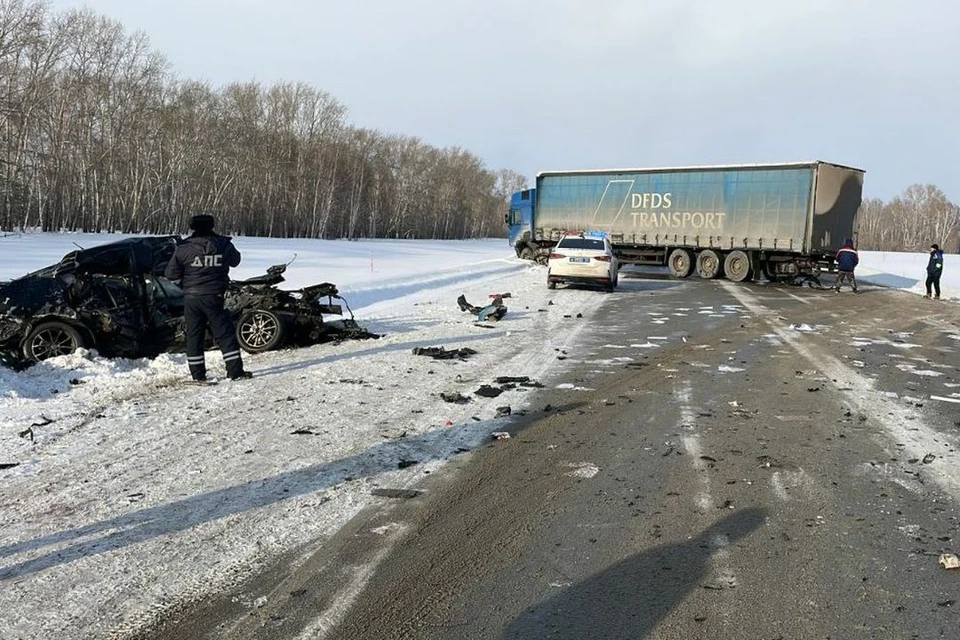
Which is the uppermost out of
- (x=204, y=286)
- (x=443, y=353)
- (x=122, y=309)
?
(x=204, y=286)

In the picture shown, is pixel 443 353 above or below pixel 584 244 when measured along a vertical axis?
below

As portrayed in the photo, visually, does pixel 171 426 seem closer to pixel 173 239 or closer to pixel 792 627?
pixel 173 239

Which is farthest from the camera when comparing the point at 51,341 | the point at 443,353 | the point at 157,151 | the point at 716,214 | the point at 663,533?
the point at 157,151

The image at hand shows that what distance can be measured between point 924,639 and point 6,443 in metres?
6.01

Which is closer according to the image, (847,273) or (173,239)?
(173,239)

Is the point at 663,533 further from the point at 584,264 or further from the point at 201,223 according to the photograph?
the point at 584,264

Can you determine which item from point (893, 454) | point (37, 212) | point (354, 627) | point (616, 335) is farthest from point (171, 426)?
point (37, 212)

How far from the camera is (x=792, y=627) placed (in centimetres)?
294

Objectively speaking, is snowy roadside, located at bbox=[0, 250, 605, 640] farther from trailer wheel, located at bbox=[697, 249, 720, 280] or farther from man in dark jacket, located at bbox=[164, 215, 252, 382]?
trailer wheel, located at bbox=[697, 249, 720, 280]

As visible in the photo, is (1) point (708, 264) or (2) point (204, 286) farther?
(1) point (708, 264)

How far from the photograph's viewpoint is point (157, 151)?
5700cm

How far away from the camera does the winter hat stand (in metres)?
7.71

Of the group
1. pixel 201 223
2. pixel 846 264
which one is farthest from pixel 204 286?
pixel 846 264

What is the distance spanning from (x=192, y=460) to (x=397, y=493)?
5.40ft
